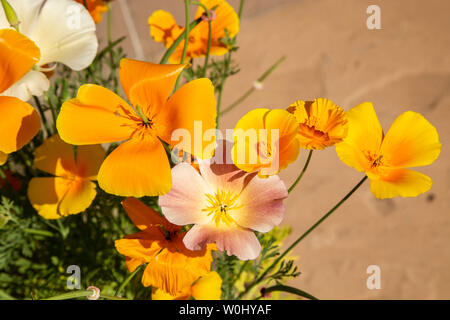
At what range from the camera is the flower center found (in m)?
0.48

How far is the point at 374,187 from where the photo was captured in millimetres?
445

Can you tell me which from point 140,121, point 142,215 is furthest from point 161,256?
point 140,121

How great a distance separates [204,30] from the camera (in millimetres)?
703

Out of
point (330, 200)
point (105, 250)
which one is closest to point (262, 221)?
point (105, 250)

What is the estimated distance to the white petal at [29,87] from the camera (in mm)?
490

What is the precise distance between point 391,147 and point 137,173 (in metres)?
0.30

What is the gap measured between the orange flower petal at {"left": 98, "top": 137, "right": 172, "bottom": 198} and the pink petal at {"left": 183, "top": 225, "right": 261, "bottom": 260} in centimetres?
6

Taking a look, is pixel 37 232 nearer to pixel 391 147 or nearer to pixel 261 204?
pixel 261 204

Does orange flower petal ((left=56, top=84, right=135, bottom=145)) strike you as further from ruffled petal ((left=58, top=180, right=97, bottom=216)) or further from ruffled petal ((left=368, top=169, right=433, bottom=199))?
ruffled petal ((left=368, top=169, right=433, bottom=199))

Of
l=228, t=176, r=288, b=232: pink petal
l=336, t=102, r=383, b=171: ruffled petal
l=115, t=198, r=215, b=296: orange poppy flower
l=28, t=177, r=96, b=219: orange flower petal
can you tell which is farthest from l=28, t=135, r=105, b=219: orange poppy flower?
l=336, t=102, r=383, b=171: ruffled petal

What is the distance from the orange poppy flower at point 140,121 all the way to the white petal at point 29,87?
60mm

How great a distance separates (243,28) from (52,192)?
43.7 inches

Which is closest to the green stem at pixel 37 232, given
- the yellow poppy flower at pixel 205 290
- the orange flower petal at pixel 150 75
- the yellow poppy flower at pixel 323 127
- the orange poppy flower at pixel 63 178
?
the orange poppy flower at pixel 63 178

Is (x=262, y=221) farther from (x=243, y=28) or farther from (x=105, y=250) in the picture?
(x=243, y=28)
